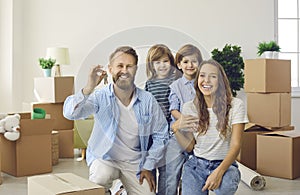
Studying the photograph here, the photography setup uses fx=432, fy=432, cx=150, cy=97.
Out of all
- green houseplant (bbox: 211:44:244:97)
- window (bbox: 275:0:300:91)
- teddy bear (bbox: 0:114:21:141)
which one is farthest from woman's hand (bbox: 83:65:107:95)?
window (bbox: 275:0:300:91)

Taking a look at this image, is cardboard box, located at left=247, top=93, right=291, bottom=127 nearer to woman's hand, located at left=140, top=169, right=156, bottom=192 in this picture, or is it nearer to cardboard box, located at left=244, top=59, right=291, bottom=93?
cardboard box, located at left=244, top=59, right=291, bottom=93

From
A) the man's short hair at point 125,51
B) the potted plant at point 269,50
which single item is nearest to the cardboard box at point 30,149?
the man's short hair at point 125,51

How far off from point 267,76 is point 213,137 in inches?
64.9

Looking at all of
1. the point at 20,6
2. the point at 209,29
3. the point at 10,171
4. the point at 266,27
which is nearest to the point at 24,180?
the point at 10,171

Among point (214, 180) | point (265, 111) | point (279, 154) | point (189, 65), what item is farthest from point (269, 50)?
point (189, 65)

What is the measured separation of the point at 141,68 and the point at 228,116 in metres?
0.52

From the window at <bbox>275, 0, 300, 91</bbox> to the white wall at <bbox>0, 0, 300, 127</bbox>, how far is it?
16cm

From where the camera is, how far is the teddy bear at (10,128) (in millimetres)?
3074

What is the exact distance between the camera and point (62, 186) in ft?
5.43

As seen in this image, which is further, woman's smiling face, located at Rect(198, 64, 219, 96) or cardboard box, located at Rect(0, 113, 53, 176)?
cardboard box, located at Rect(0, 113, 53, 176)

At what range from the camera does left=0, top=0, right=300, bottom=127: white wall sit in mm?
4738

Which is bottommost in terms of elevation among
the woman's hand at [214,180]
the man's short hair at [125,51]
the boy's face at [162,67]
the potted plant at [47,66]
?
the woman's hand at [214,180]

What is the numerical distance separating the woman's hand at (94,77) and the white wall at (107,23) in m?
3.08

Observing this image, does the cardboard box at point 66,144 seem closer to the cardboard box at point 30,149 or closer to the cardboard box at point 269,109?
the cardboard box at point 30,149
